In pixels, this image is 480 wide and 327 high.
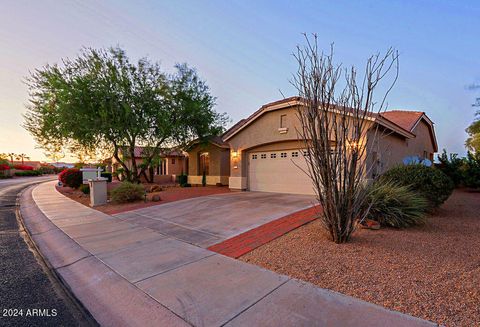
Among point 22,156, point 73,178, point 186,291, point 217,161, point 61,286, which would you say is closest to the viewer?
point 186,291

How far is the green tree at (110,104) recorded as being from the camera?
12.3m

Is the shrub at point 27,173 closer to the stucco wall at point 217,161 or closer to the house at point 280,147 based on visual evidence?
the stucco wall at point 217,161

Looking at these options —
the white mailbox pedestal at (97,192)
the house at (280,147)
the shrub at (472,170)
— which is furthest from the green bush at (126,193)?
the shrub at (472,170)

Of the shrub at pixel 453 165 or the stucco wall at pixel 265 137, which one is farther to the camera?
the shrub at pixel 453 165

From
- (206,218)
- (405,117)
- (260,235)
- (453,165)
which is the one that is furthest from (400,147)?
(206,218)

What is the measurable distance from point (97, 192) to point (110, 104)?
524 centimetres

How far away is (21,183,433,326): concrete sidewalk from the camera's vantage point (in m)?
2.55

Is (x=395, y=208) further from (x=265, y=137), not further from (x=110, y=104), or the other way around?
(x=110, y=104)

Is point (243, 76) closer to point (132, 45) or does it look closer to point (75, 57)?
point (132, 45)

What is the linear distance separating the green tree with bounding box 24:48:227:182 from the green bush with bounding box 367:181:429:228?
1169 centimetres

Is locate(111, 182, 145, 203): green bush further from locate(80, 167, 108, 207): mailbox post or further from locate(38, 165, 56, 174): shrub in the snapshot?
locate(38, 165, 56, 174): shrub

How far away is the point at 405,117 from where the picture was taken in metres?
16.0

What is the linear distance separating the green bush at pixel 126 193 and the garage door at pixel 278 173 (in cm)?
632

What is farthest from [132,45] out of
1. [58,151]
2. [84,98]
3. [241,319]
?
[241,319]
